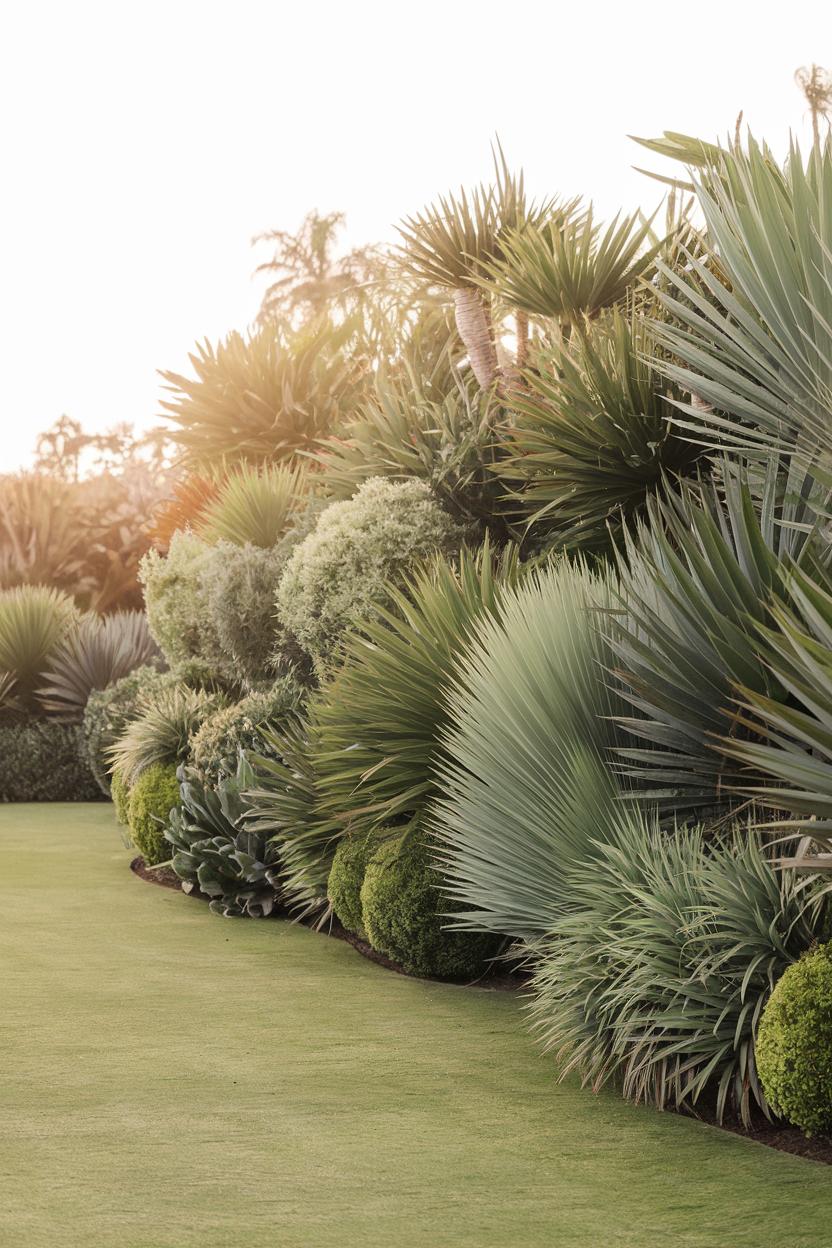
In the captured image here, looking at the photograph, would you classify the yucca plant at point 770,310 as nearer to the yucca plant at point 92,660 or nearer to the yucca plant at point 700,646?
the yucca plant at point 700,646

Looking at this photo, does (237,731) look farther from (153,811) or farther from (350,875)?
(350,875)

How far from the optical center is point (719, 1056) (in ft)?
15.3

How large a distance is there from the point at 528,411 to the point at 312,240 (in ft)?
139

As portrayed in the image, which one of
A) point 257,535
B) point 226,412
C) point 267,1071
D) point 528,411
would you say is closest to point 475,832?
point 267,1071

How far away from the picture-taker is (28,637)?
1873 centimetres

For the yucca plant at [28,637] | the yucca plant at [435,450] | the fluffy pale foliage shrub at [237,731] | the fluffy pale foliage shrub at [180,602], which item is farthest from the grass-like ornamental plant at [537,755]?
the yucca plant at [28,637]

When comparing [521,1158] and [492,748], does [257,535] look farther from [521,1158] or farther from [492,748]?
[521,1158]

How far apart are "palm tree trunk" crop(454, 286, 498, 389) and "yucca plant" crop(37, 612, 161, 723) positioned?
723 cm

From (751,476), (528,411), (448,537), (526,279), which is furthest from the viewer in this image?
(448,537)

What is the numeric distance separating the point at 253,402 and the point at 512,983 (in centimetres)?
1254

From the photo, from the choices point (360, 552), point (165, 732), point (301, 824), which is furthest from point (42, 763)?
point (301, 824)

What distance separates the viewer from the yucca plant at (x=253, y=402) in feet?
61.4

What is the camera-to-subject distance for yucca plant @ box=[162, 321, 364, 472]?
1870cm

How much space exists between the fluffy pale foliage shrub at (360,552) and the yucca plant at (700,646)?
17.2 feet
